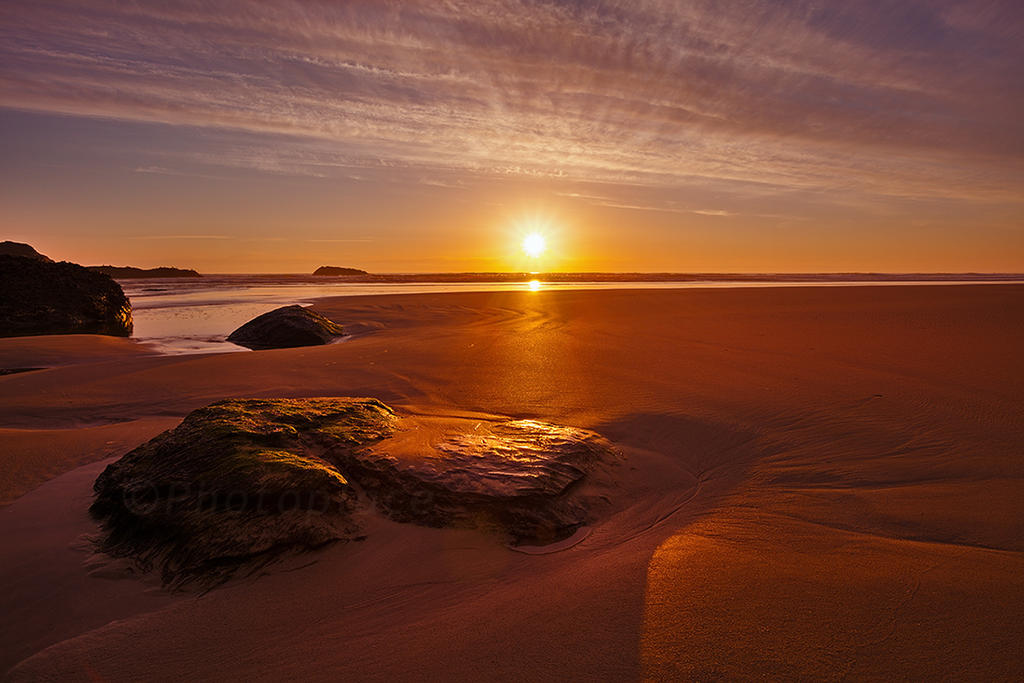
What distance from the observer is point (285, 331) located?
994cm

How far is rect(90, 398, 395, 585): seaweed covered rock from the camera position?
255cm

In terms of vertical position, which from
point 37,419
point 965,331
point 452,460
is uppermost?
point 965,331

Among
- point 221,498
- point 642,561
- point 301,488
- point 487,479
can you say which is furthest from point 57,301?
point 642,561

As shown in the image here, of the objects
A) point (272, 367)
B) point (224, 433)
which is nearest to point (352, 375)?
point (272, 367)

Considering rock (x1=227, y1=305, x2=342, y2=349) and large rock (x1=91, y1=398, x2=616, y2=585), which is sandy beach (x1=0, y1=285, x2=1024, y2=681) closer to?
large rock (x1=91, y1=398, x2=616, y2=585)

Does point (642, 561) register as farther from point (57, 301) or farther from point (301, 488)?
point (57, 301)

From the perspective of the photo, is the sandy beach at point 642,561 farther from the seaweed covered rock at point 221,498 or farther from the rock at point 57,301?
the rock at point 57,301

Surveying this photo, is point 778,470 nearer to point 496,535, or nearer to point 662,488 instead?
point 662,488

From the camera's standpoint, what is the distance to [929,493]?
305cm

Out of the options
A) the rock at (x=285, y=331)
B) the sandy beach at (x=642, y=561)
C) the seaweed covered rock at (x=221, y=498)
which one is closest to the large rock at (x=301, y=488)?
the seaweed covered rock at (x=221, y=498)

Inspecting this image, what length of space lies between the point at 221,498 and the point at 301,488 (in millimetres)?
395

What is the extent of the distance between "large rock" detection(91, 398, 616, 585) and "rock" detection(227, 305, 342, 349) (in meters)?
6.49

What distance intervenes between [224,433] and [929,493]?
4.21 m

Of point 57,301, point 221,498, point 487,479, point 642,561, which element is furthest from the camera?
point 57,301
